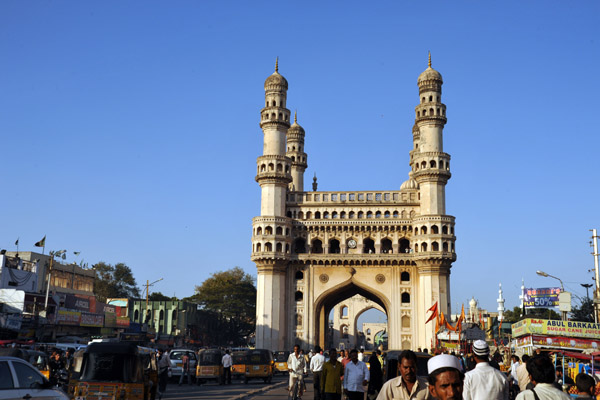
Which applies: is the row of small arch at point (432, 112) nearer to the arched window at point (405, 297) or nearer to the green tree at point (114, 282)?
the arched window at point (405, 297)

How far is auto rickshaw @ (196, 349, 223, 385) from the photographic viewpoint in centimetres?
2912

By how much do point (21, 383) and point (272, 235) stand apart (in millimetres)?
44712

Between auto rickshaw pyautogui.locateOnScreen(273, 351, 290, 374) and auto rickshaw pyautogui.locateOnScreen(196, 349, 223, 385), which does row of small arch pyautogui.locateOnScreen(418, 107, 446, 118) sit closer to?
auto rickshaw pyautogui.locateOnScreen(273, 351, 290, 374)

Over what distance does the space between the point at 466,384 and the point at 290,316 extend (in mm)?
49217

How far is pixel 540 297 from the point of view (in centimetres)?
7606

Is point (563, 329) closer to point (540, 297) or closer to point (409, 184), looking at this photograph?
point (409, 184)

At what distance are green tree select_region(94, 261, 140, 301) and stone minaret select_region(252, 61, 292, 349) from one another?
104ft

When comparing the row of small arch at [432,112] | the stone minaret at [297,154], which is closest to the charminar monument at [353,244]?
→ the row of small arch at [432,112]

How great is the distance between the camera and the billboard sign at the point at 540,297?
74.9m

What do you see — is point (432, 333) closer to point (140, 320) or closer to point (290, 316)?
point (290, 316)

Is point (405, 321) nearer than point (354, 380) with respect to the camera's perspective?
No

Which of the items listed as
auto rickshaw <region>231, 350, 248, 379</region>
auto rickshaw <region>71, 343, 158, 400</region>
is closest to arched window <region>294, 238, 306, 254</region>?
auto rickshaw <region>231, 350, 248, 379</region>

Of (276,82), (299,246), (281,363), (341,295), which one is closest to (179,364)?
(281,363)

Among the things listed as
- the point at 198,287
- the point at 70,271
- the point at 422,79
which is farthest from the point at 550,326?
the point at 198,287
